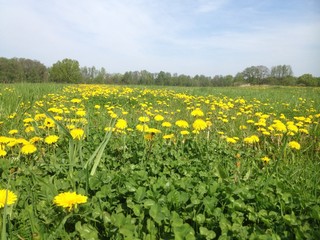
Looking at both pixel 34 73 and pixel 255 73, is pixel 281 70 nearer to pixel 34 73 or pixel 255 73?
pixel 255 73

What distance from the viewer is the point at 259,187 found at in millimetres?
1987

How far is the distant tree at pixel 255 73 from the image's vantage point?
9644 cm

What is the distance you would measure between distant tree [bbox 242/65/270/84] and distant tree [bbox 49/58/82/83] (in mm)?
66230

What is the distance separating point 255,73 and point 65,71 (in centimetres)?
7425

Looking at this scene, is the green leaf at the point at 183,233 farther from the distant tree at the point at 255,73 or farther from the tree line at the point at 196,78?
the distant tree at the point at 255,73

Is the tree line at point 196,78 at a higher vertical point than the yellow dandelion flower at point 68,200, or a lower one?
higher

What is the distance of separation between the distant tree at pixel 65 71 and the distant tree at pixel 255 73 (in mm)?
66230

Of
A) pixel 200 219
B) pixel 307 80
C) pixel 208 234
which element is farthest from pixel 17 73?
pixel 307 80

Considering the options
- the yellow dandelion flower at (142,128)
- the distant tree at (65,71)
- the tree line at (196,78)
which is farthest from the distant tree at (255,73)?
the yellow dandelion flower at (142,128)

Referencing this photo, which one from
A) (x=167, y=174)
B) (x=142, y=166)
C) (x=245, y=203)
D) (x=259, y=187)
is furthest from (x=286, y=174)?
(x=142, y=166)

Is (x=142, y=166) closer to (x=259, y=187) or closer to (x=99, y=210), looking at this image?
(x=99, y=210)

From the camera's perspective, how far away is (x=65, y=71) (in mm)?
60094

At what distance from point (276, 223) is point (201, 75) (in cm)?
12638

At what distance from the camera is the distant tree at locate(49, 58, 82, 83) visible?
58.2m
